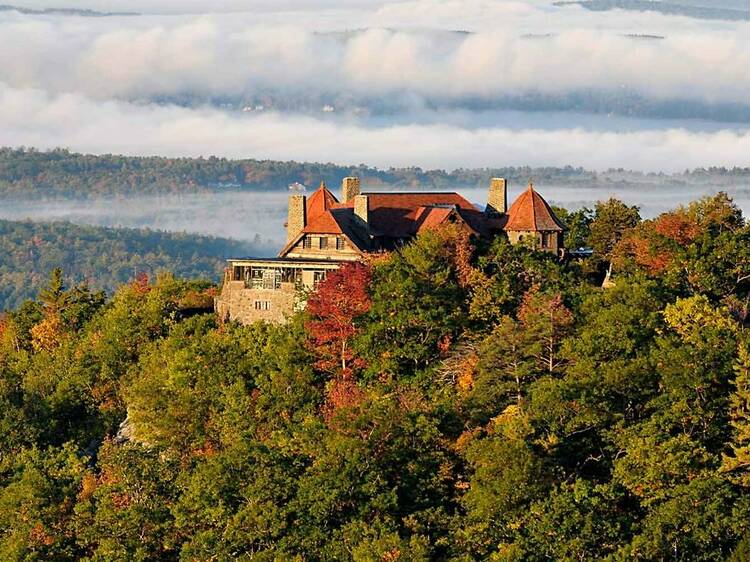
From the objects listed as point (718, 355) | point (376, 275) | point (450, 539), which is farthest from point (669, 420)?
point (376, 275)

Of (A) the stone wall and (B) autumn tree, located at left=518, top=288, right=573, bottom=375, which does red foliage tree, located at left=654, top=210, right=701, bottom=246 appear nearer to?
(B) autumn tree, located at left=518, top=288, right=573, bottom=375

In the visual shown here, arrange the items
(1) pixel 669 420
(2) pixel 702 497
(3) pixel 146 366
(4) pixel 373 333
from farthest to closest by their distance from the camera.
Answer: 1. (3) pixel 146 366
2. (4) pixel 373 333
3. (1) pixel 669 420
4. (2) pixel 702 497

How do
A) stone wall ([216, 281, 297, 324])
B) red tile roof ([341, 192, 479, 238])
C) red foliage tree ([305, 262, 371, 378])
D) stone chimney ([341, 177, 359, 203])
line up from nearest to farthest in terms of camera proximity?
red foliage tree ([305, 262, 371, 378]) < stone wall ([216, 281, 297, 324]) < red tile roof ([341, 192, 479, 238]) < stone chimney ([341, 177, 359, 203])

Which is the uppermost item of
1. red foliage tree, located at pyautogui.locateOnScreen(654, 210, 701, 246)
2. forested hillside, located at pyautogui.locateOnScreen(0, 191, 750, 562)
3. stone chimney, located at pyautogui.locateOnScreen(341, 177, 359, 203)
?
stone chimney, located at pyautogui.locateOnScreen(341, 177, 359, 203)

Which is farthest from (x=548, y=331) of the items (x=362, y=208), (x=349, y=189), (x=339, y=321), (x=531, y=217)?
(x=349, y=189)

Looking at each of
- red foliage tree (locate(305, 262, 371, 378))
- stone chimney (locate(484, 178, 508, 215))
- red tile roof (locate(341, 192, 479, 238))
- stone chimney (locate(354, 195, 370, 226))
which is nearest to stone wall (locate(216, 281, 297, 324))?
→ red foliage tree (locate(305, 262, 371, 378))

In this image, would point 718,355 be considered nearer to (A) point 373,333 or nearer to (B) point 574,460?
(B) point 574,460

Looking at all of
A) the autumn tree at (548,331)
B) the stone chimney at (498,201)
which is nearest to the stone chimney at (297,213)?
the stone chimney at (498,201)

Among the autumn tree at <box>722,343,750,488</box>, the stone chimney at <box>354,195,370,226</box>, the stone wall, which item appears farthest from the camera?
the stone chimney at <box>354,195,370,226</box>

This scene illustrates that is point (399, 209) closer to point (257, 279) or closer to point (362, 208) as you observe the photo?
point (362, 208)
